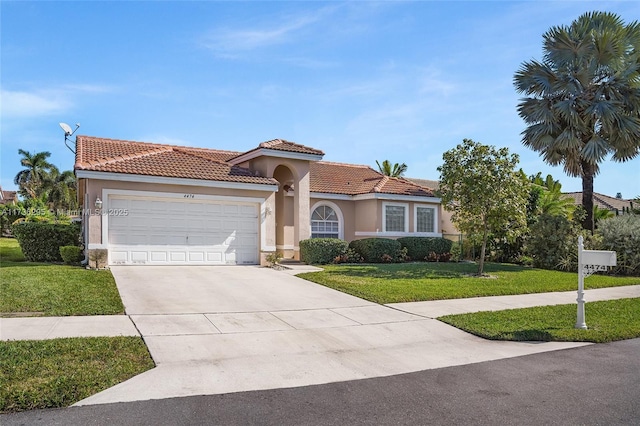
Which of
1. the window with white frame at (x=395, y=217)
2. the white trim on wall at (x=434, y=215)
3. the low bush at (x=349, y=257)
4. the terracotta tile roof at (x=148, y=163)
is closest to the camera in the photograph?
the terracotta tile roof at (x=148, y=163)

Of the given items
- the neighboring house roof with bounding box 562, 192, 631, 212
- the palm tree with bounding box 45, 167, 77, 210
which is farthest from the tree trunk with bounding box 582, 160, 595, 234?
the palm tree with bounding box 45, 167, 77, 210

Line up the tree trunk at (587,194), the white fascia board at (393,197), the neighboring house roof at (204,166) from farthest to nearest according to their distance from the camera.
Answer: the white fascia board at (393,197) < the tree trunk at (587,194) < the neighboring house roof at (204,166)

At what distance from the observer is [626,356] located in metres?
7.68

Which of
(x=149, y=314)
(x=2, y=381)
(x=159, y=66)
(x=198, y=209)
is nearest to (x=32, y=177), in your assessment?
(x=198, y=209)

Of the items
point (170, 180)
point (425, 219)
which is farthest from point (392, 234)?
point (170, 180)

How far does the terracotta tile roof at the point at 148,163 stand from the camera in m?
16.4

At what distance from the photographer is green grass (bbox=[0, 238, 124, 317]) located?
951 centimetres

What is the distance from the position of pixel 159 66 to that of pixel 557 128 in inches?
635

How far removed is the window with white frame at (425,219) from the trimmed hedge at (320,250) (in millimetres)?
5810

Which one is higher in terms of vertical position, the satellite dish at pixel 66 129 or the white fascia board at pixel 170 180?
the satellite dish at pixel 66 129

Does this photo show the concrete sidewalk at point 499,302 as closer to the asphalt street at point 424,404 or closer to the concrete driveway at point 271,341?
the concrete driveway at point 271,341

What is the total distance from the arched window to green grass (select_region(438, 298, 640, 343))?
12.6 meters

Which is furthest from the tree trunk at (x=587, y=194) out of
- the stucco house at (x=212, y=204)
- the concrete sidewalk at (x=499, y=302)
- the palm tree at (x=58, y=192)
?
the palm tree at (x=58, y=192)

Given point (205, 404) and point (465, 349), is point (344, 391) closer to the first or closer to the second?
point (205, 404)
